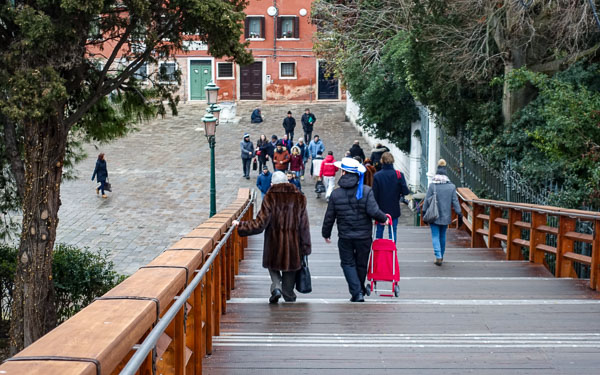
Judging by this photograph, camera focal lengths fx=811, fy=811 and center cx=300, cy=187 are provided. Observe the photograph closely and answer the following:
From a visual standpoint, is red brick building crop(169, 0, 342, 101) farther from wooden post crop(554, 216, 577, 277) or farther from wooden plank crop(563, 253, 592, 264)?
wooden plank crop(563, 253, 592, 264)

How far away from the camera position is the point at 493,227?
495 inches

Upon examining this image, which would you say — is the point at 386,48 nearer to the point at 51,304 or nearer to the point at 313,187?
the point at 313,187

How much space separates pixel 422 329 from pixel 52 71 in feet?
21.0

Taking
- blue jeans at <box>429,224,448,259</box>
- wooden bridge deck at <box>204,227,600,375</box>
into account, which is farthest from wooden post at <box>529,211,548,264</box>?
blue jeans at <box>429,224,448,259</box>

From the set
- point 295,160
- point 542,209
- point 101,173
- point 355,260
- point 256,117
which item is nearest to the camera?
point 355,260

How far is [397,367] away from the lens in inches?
222

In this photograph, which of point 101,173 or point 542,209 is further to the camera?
point 101,173

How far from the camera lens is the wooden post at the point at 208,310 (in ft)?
18.3

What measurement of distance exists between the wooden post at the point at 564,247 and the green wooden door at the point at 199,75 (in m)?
36.3

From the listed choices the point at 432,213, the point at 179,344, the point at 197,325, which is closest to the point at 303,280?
the point at 197,325

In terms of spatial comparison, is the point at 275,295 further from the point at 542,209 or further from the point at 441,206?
the point at 542,209

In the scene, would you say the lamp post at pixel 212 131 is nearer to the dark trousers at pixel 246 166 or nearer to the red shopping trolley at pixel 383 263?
the dark trousers at pixel 246 166

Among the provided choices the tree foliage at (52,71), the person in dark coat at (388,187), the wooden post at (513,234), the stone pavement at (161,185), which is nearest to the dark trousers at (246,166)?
the stone pavement at (161,185)

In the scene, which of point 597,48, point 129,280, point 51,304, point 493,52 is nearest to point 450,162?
point 493,52
